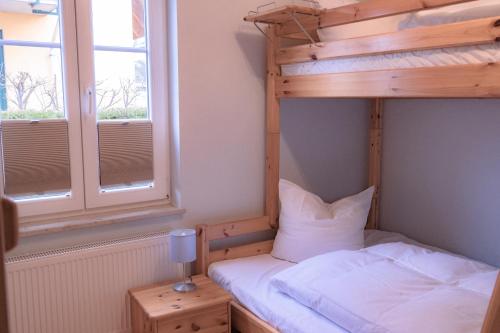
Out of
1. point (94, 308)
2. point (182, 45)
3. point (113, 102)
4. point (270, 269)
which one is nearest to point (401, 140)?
point (270, 269)

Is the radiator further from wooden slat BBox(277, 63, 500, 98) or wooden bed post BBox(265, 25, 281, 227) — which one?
wooden slat BBox(277, 63, 500, 98)

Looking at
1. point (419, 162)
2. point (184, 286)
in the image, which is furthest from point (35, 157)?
point (419, 162)

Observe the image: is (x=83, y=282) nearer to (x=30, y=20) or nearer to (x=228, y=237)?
(x=228, y=237)

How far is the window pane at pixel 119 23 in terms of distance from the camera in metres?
2.43

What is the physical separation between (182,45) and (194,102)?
31 cm

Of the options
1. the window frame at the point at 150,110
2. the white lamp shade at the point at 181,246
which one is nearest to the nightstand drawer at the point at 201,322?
the white lamp shade at the point at 181,246

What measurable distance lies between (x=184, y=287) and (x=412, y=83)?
145 cm

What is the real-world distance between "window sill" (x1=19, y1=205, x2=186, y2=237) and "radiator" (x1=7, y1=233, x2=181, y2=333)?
0.35ft

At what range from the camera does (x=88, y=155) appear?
2445 millimetres

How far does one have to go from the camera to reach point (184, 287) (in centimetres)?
241

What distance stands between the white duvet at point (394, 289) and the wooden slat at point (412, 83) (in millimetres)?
780

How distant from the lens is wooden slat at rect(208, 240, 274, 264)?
8.96ft

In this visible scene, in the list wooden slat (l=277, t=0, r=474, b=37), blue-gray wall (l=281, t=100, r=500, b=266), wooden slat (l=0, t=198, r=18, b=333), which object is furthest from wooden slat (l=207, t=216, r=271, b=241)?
wooden slat (l=0, t=198, r=18, b=333)

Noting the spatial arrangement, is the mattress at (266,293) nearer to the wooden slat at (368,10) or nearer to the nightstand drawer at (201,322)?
the nightstand drawer at (201,322)
